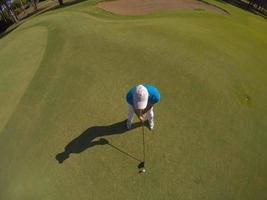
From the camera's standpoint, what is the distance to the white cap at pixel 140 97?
17.9 ft

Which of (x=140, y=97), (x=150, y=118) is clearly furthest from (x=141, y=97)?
(x=150, y=118)

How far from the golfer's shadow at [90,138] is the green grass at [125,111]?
15 centimetres

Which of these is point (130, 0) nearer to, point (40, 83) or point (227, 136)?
point (40, 83)

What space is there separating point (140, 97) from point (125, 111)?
2.20 m

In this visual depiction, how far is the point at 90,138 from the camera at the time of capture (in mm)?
6930

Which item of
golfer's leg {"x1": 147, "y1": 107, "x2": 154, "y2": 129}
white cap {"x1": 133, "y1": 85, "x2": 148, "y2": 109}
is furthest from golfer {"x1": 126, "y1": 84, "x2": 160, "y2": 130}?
golfer's leg {"x1": 147, "y1": 107, "x2": 154, "y2": 129}

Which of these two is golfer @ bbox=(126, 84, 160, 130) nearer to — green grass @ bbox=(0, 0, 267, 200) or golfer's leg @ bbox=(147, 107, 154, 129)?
golfer's leg @ bbox=(147, 107, 154, 129)

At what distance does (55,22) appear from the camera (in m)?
12.9

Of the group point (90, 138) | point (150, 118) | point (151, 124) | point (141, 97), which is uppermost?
point (141, 97)

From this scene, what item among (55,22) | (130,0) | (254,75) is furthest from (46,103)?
(130,0)

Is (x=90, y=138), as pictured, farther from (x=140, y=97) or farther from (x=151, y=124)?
(x=140, y=97)

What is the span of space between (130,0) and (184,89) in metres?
11.4

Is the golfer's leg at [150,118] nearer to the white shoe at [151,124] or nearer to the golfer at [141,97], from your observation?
the white shoe at [151,124]

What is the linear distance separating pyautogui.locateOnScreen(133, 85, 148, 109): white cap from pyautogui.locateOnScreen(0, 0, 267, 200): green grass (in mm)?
1436
